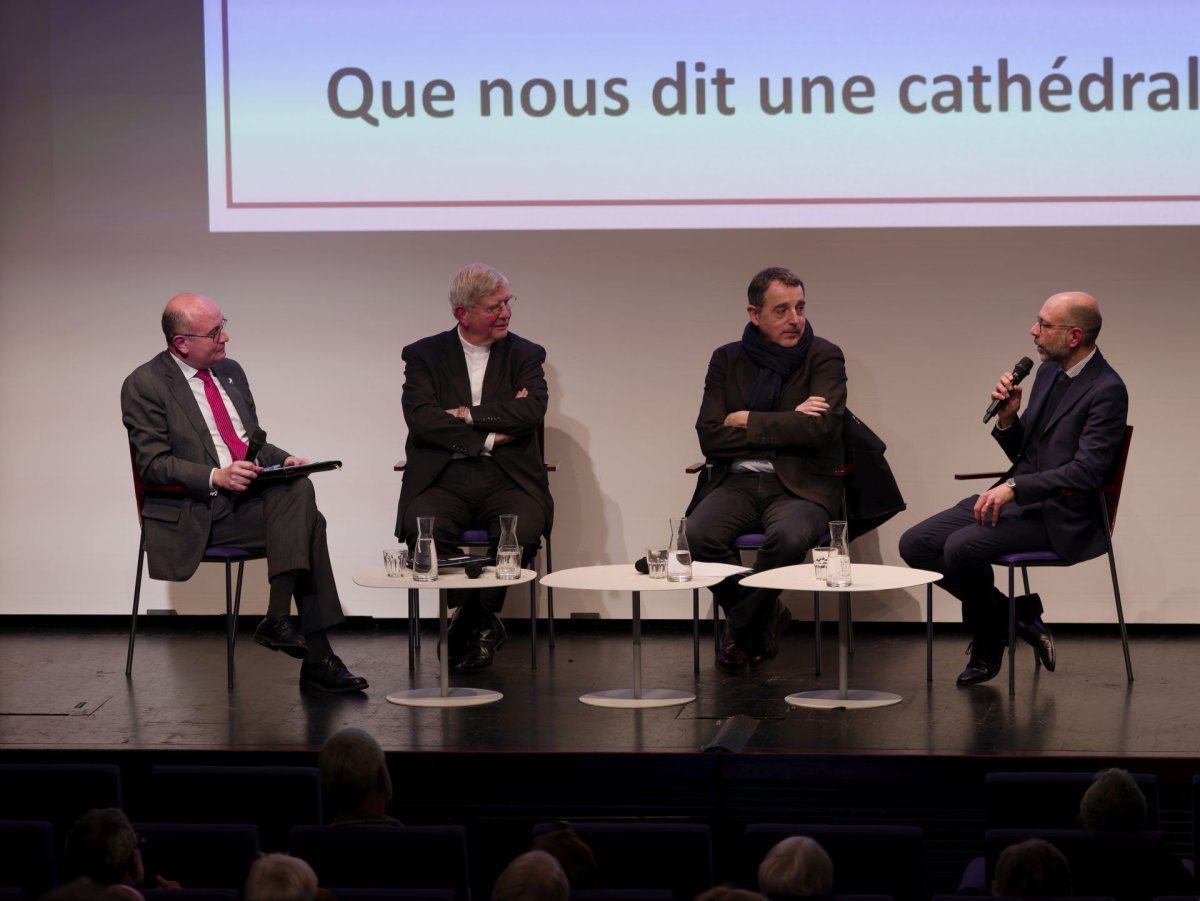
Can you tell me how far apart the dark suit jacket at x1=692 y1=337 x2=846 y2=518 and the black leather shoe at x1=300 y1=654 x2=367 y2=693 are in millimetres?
1329

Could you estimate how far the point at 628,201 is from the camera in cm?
602

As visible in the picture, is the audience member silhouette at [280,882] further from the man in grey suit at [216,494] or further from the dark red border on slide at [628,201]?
the dark red border on slide at [628,201]

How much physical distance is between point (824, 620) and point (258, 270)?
8.38 ft

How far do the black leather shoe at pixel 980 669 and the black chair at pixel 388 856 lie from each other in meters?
2.51

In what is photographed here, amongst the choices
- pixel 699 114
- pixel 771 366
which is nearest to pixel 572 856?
pixel 771 366

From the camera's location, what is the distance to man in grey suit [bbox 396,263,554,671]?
17.5 feet

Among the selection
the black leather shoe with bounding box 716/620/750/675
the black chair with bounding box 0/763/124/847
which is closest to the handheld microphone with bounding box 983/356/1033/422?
the black leather shoe with bounding box 716/620/750/675

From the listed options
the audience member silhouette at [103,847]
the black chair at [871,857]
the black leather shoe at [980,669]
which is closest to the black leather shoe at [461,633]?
the black leather shoe at [980,669]

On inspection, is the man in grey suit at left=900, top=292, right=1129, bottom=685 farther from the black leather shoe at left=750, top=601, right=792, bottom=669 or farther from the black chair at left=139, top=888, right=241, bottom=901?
the black chair at left=139, top=888, right=241, bottom=901

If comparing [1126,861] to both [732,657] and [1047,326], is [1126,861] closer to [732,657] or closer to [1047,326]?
[732,657]

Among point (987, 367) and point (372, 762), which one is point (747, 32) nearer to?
point (987, 367)

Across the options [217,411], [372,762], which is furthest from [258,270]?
[372,762]

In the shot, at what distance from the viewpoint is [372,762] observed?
3.04 m

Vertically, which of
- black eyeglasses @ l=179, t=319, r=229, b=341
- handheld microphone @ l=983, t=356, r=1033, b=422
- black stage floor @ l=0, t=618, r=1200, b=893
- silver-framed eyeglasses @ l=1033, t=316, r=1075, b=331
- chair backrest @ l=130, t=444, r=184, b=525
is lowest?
black stage floor @ l=0, t=618, r=1200, b=893
